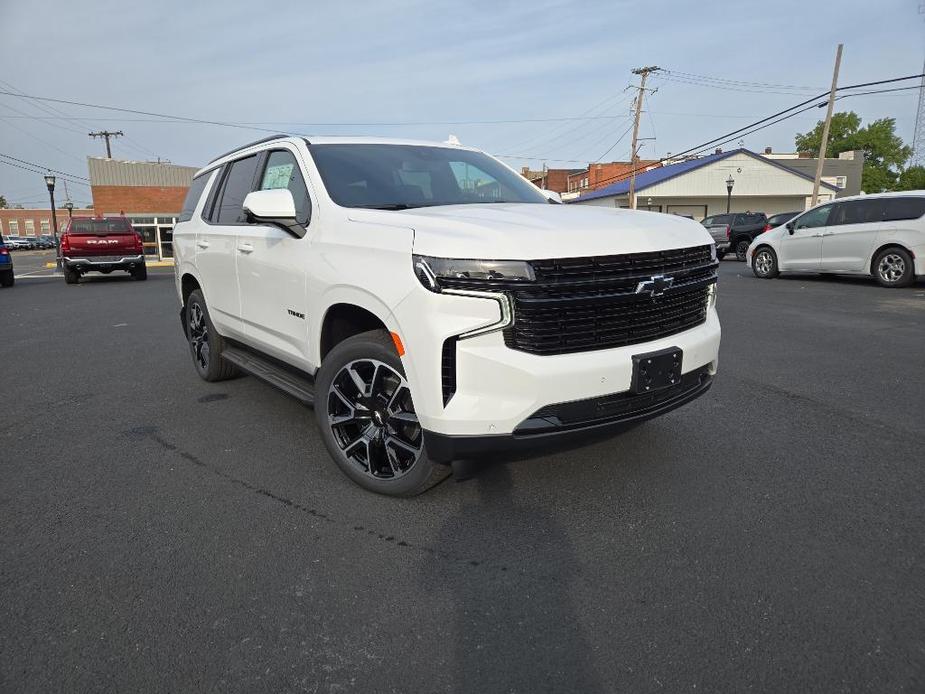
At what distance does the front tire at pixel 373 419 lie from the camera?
10.1 feet

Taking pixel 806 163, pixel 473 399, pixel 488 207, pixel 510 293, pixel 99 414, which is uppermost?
pixel 806 163

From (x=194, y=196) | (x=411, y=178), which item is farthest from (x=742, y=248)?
(x=411, y=178)

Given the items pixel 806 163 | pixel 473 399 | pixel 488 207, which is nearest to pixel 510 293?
pixel 473 399

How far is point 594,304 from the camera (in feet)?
9.02

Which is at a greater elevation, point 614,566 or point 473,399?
point 473,399

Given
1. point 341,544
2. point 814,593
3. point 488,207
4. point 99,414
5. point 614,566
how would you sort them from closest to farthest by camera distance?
point 814,593 < point 614,566 < point 341,544 < point 488,207 < point 99,414

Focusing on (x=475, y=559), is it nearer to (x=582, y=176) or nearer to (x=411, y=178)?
(x=411, y=178)

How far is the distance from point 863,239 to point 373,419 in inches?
484

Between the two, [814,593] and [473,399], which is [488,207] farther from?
[814,593]

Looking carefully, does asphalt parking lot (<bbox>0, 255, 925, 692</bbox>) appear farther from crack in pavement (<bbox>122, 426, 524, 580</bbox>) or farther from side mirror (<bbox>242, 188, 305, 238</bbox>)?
side mirror (<bbox>242, 188, 305, 238</bbox>)

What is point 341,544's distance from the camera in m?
2.82

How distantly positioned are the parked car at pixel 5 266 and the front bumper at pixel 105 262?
51.3 inches

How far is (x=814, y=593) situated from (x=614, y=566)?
735 millimetres

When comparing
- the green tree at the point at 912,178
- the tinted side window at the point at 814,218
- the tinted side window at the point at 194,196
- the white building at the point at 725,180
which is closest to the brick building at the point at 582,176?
the white building at the point at 725,180
